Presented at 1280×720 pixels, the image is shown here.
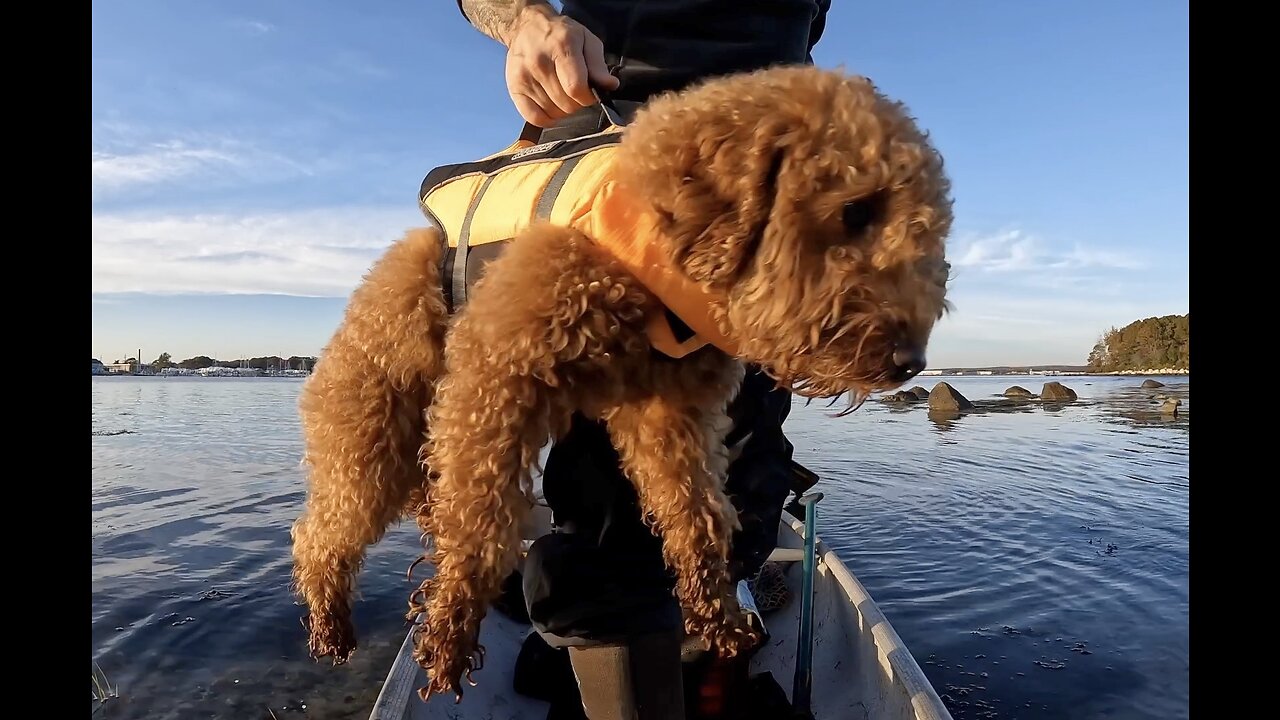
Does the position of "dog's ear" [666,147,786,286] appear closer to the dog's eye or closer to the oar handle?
the dog's eye

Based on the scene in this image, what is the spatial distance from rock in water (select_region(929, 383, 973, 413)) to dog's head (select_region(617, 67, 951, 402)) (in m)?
32.7

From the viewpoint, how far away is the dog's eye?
1.37 m

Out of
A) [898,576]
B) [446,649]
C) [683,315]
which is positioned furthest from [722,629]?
[898,576]

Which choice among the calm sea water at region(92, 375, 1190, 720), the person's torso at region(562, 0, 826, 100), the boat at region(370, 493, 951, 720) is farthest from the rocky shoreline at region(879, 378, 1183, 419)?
the person's torso at region(562, 0, 826, 100)

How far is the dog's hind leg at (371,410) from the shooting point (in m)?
1.78

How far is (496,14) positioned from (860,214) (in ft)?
3.67

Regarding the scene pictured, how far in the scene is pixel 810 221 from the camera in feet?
4.52

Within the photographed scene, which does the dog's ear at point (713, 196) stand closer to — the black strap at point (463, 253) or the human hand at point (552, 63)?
the human hand at point (552, 63)

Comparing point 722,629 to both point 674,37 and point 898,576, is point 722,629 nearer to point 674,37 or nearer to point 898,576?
point 674,37

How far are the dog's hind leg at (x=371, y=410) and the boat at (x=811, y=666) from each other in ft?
3.05
